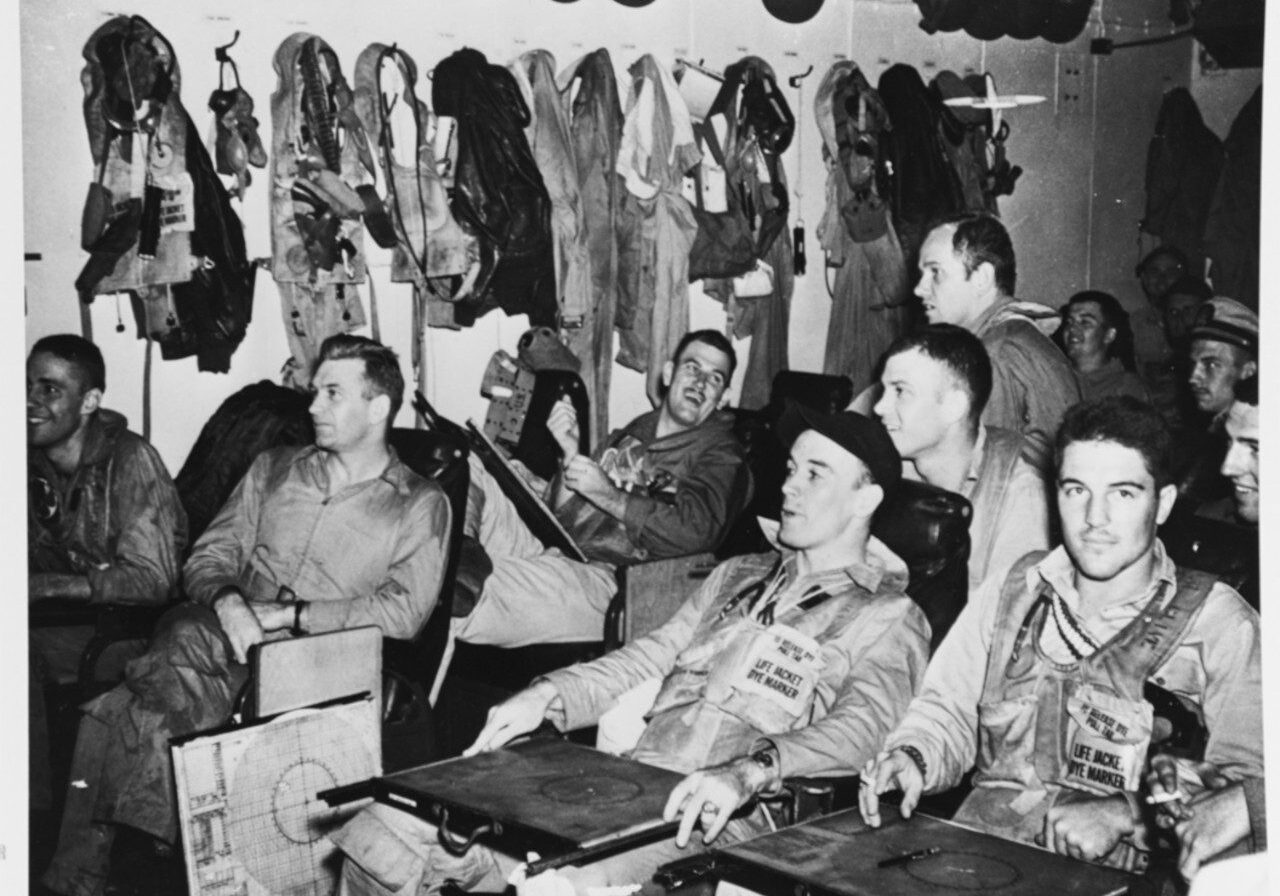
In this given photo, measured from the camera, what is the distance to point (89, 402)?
4.11 meters

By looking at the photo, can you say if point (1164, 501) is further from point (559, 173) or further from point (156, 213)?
point (559, 173)

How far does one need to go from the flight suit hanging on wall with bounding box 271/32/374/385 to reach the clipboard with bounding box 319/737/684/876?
302 cm

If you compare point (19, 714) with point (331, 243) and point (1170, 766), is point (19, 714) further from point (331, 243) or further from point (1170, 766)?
point (331, 243)

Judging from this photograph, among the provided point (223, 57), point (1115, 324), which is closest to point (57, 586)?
point (223, 57)

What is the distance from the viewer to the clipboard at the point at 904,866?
1.92 metres

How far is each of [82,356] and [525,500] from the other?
4.33ft

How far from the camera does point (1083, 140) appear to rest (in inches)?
288

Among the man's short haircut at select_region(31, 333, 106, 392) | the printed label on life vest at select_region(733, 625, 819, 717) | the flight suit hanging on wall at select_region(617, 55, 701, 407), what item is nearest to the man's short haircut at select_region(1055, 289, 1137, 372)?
the flight suit hanging on wall at select_region(617, 55, 701, 407)

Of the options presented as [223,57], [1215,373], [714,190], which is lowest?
[1215,373]

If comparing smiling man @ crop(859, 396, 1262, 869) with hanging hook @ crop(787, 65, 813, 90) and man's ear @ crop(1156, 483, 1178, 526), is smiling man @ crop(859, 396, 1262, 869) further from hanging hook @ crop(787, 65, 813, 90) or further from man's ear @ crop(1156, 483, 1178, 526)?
hanging hook @ crop(787, 65, 813, 90)

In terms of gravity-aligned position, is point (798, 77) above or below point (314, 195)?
above

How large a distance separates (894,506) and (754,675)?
0.49 metres

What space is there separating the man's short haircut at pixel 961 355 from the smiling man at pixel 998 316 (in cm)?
39

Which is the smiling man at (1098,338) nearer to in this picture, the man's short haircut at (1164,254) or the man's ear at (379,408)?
the man's short haircut at (1164,254)
